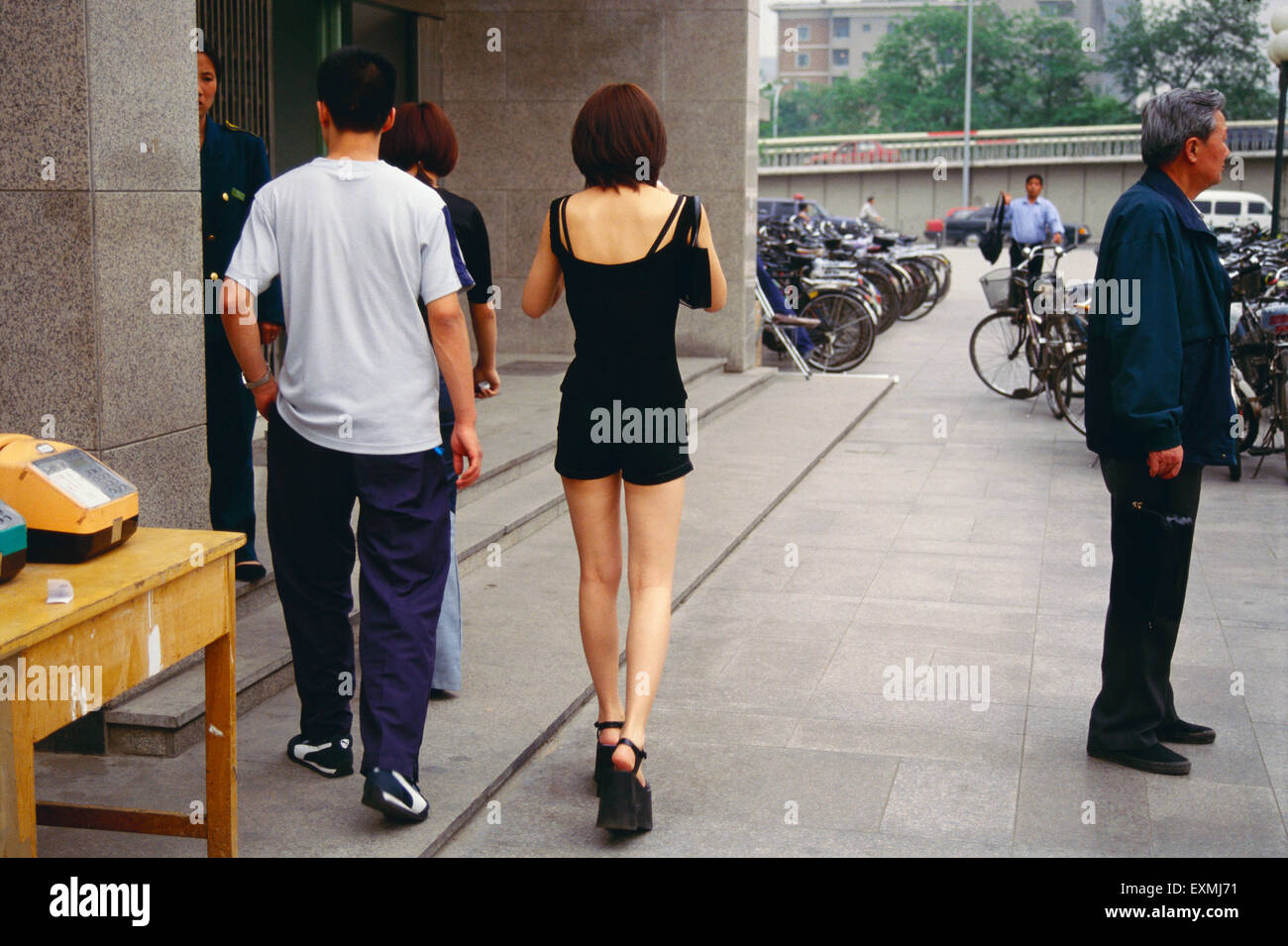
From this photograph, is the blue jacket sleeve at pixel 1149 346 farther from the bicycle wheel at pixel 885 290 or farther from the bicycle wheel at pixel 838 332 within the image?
the bicycle wheel at pixel 885 290

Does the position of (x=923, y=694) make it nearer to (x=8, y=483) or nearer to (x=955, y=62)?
(x=8, y=483)

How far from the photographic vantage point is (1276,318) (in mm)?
8914

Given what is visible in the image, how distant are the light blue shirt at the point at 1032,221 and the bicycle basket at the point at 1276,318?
→ 6.99 meters

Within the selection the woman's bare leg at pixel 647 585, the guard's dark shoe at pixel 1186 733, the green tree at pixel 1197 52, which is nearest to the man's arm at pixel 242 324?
the woman's bare leg at pixel 647 585

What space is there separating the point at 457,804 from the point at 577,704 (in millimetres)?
972

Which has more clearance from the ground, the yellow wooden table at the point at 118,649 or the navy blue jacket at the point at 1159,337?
the navy blue jacket at the point at 1159,337

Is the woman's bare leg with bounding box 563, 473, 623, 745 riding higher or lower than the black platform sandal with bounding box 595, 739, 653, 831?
higher

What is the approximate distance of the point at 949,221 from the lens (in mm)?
55875

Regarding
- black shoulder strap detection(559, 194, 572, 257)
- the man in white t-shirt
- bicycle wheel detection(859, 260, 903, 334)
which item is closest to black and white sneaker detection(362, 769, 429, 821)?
the man in white t-shirt

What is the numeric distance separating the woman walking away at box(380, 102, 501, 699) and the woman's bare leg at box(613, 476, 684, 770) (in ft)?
2.02

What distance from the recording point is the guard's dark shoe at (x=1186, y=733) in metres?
4.59

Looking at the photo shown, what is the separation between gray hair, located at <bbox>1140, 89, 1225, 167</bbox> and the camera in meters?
4.21

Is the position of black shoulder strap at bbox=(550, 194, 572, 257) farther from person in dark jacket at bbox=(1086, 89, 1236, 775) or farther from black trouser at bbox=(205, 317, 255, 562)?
black trouser at bbox=(205, 317, 255, 562)

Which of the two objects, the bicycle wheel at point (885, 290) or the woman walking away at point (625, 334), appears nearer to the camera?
the woman walking away at point (625, 334)
